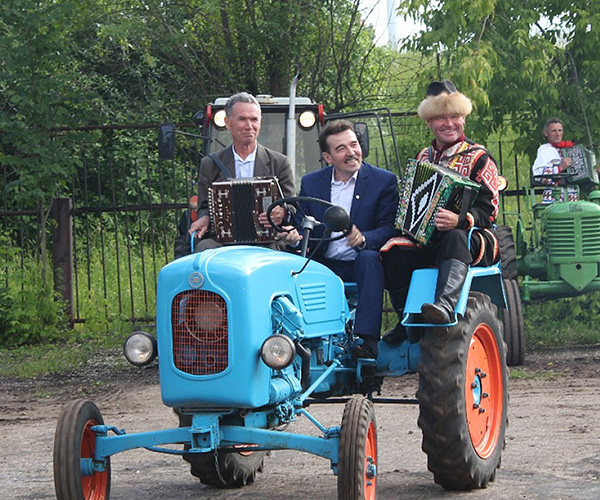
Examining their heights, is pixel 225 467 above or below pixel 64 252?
below

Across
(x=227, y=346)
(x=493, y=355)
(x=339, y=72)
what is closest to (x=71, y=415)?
(x=227, y=346)

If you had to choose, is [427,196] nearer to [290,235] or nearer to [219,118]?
[290,235]

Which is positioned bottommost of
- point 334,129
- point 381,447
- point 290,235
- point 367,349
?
point 381,447

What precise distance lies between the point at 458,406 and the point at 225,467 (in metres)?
1.28

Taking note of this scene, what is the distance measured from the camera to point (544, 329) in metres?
12.8

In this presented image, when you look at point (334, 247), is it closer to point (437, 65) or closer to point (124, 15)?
point (437, 65)

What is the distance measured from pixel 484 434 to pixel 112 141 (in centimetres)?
1464

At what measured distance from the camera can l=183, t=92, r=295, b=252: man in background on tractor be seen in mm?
6730

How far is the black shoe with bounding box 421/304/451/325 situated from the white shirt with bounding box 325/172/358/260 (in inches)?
Answer: 30.8

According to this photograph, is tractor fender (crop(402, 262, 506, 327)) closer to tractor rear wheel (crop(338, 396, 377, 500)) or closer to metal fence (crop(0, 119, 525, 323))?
tractor rear wheel (crop(338, 396, 377, 500))

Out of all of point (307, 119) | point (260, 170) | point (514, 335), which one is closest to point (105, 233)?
point (307, 119)

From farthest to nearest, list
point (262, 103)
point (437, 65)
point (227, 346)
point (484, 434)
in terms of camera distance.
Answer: point (437, 65) < point (262, 103) < point (484, 434) < point (227, 346)

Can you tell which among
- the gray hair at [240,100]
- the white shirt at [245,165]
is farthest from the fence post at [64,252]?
the gray hair at [240,100]

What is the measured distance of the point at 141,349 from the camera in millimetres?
5141
